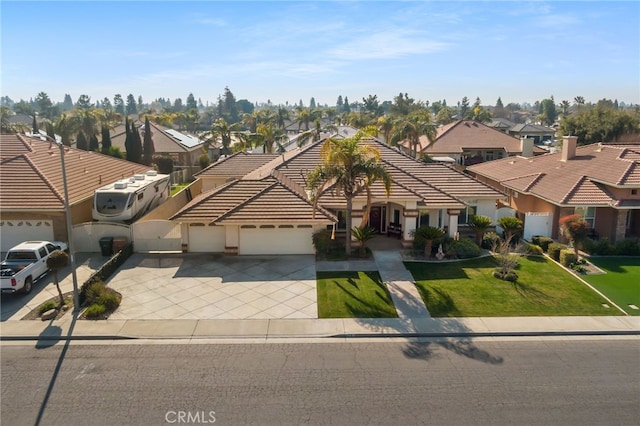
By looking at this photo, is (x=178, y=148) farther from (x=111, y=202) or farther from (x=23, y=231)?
(x=23, y=231)

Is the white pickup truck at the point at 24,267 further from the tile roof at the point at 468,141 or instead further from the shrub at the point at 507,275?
the tile roof at the point at 468,141

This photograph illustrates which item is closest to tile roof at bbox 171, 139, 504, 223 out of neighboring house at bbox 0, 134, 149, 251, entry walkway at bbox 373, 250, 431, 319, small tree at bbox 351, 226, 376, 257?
small tree at bbox 351, 226, 376, 257

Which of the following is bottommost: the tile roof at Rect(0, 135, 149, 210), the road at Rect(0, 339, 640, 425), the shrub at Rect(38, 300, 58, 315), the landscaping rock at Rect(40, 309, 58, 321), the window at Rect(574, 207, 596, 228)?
the road at Rect(0, 339, 640, 425)

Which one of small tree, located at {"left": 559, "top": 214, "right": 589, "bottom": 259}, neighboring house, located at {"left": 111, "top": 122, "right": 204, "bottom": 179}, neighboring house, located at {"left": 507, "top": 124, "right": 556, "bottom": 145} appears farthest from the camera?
neighboring house, located at {"left": 507, "top": 124, "right": 556, "bottom": 145}

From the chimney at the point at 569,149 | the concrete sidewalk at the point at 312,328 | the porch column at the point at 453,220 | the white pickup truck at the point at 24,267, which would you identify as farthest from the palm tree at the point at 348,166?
the chimney at the point at 569,149

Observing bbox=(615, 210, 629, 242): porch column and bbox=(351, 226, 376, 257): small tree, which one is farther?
bbox=(615, 210, 629, 242): porch column

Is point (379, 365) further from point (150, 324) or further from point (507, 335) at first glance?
point (150, 324)

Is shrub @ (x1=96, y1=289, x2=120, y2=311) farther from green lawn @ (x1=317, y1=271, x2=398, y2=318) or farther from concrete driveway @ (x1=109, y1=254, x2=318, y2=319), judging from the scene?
green lawn @ (x1=317, y1=271, x2=398, y2=318)
